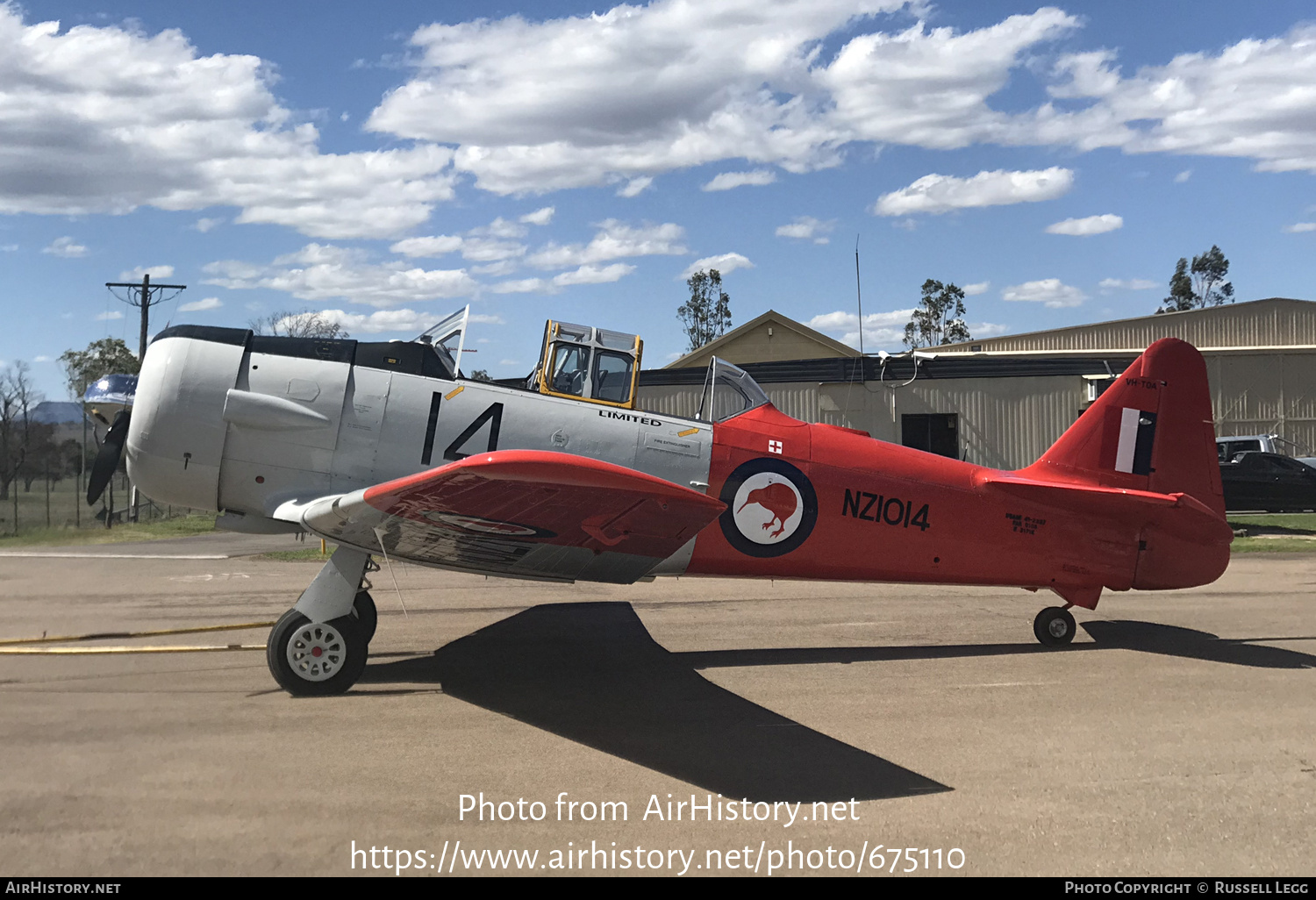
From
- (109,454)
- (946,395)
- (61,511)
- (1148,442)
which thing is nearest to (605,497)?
(109,454)

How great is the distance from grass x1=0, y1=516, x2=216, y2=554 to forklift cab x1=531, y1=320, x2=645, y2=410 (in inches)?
491

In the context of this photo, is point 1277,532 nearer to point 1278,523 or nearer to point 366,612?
point 1278,523

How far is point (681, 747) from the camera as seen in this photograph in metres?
5.34

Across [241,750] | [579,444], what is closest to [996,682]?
[579,444]

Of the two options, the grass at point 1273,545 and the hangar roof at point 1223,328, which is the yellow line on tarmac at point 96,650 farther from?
the hangar roof at point 1223,328

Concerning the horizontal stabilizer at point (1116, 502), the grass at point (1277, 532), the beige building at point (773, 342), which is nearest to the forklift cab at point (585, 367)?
the horizontal stabilizer at point (1116, 502)

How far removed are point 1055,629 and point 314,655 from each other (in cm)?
→ 634

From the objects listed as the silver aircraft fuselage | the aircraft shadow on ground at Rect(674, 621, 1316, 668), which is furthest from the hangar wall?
the silver aircraft fuselage

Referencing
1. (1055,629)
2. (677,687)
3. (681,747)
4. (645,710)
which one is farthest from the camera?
(1055,629)

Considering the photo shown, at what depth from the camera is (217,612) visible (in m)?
9.37

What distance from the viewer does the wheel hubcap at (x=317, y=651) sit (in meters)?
6.17

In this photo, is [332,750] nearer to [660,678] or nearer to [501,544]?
[501,544]

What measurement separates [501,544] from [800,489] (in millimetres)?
2614
